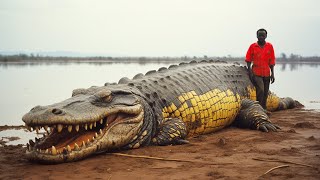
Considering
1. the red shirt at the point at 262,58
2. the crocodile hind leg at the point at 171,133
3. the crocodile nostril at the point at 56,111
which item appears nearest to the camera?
the crocodile nostril at the point at 56,111

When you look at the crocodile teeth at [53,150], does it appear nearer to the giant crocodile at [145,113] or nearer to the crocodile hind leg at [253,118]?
the giant crocodile at [145,113]

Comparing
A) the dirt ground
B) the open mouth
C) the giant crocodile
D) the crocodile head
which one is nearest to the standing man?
the giant crocodile

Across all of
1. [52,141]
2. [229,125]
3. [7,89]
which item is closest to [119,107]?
[52,141]

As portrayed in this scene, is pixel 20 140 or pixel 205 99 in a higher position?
pixel 205 99

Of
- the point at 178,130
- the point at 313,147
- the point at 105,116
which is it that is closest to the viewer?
the point at 105,116

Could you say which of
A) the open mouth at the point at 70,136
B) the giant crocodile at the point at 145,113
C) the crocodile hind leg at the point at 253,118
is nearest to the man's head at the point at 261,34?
the giant crocodile at the point at 145,113

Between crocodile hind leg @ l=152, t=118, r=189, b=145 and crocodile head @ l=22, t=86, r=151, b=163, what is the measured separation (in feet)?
0.96

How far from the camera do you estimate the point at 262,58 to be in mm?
9422

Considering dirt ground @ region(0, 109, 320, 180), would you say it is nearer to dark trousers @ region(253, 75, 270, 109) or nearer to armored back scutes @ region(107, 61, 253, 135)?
armored back scutes @ region(107, 61, 253, 135)

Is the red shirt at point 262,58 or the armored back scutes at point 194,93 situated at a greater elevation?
the red shirt at point 262,58

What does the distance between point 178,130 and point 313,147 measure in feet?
6.43

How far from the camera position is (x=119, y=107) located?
Answer: 5539mm

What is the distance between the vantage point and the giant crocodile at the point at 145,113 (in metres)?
4.85

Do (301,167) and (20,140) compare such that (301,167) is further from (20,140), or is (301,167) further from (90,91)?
(20,140)
